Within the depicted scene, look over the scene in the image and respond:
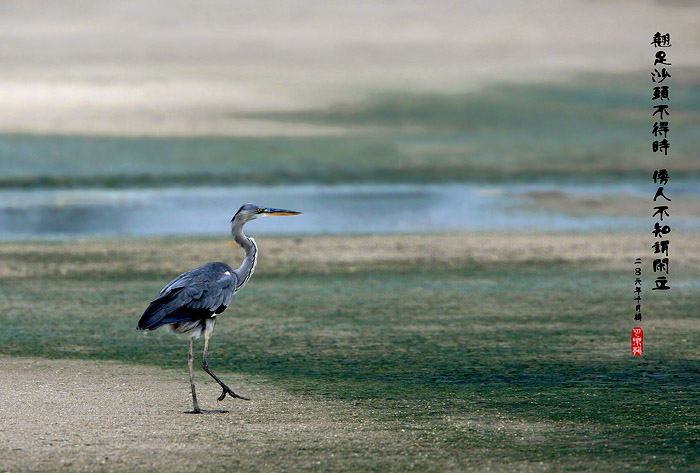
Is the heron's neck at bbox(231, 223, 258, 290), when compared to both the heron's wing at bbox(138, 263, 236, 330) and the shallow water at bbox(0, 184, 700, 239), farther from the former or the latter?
the shallow water at bbox(0, 184, 700, 239)

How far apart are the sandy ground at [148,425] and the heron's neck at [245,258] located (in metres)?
1.18

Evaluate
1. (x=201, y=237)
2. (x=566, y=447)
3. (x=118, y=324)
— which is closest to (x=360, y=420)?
(x=566, y=447)

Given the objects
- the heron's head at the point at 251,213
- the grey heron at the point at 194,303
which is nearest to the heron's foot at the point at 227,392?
the grey heron at the point at 194,303

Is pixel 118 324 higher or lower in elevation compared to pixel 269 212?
lower

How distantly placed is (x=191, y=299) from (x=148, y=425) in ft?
4.29

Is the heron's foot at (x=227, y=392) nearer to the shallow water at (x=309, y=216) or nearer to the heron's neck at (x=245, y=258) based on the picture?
the heron's neck at (x=245, y=258)

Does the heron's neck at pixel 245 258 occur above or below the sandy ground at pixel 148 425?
above

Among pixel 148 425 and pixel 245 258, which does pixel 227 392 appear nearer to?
pixel 148 425

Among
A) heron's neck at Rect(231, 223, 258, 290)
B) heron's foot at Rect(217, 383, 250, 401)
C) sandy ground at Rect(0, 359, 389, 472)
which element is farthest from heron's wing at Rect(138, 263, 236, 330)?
sandy ground at Rect(0, 359, 389, 472)

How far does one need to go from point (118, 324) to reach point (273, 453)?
302 inches

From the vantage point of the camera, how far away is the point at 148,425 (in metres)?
8.02

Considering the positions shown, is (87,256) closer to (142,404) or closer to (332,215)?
(142,404)

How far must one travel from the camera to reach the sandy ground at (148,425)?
699 cm

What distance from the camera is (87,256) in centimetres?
2577
